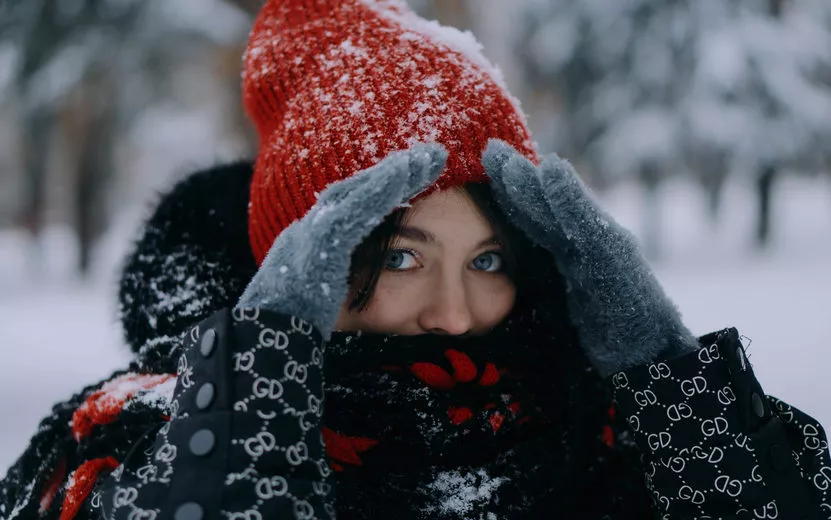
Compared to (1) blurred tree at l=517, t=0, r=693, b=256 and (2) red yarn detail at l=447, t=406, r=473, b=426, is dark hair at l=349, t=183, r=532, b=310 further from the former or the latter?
(1) blurred tree at l=517, t=0, r=693, b=256

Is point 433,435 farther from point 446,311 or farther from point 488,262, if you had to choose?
point 488,262

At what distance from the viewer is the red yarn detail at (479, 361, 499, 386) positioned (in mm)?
1387

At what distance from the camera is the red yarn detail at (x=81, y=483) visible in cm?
137

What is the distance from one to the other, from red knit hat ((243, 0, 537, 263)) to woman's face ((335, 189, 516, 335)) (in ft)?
0.23

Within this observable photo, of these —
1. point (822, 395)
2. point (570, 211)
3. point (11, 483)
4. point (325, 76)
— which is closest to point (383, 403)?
point (570, 211)

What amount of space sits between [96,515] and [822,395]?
6.40 ft

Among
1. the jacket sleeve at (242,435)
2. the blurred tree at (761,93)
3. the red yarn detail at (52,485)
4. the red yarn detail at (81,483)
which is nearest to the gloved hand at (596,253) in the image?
the jacket sleeve at (242,435)

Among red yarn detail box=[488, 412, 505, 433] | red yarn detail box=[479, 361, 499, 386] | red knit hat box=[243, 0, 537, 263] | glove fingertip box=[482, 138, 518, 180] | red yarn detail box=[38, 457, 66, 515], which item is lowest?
red yarn detail box=[38, 457, 66, 515]

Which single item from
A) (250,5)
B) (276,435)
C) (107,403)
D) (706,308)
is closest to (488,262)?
(276,435)

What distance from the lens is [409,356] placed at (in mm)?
1355

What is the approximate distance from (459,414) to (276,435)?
1.38ft

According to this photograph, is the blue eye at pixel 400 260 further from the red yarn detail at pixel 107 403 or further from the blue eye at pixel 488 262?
the red yarn detail at pixel 107 403

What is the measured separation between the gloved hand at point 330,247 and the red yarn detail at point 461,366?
1.01 ft

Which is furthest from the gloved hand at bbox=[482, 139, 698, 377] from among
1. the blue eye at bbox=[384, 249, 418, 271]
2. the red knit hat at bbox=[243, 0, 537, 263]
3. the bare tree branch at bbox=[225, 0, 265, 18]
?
the bare tree branch at bbox=[225, 0, 265, 18]
